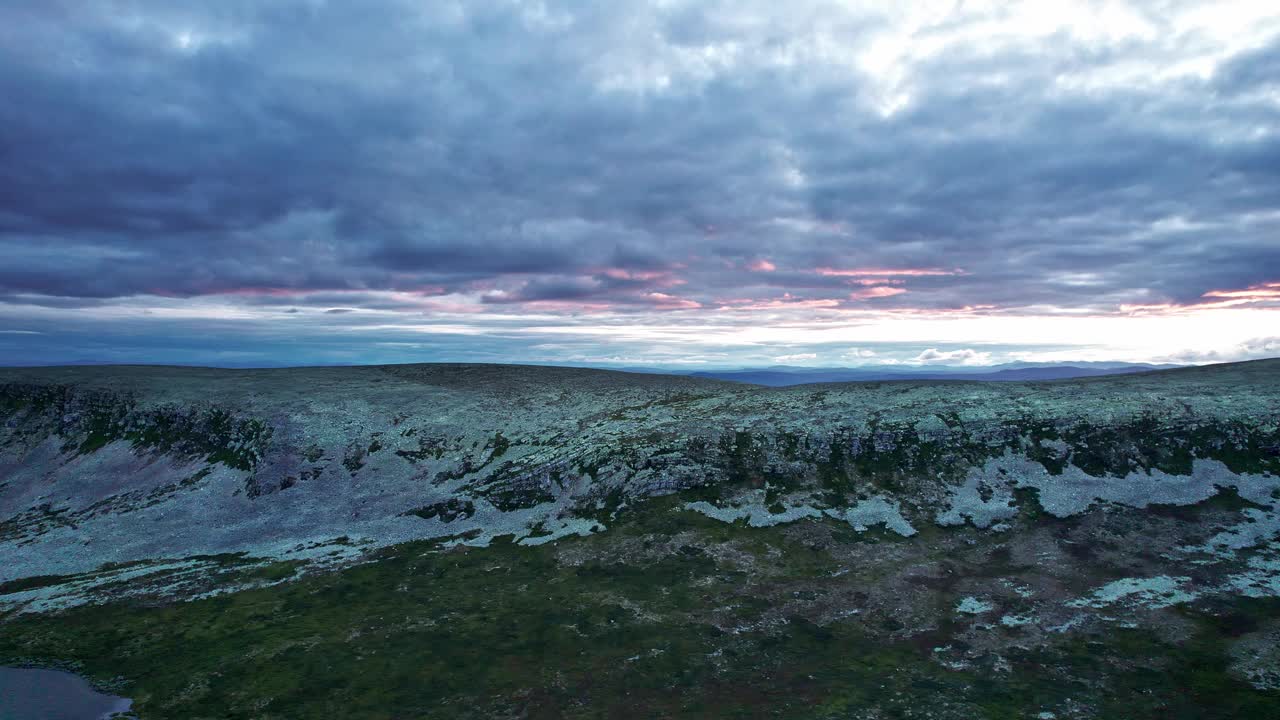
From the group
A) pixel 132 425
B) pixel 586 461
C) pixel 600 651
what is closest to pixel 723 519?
pixel 586 461

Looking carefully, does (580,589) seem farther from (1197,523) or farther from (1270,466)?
(1270,466)

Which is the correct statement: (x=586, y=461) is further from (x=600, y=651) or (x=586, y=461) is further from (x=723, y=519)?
(x=600, y=651)

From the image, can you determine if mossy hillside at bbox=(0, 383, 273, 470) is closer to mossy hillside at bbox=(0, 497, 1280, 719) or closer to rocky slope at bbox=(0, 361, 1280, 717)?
rocky slope at bbox=(0, 361, 1280, 717)

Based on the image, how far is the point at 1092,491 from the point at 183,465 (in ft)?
383

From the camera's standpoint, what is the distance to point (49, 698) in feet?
130

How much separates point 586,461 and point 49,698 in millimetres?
50754

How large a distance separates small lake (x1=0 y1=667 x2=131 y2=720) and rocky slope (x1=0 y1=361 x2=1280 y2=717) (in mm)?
2008

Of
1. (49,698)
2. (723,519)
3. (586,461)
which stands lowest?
(49,698)

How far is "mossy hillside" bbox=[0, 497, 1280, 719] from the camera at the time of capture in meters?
36.6

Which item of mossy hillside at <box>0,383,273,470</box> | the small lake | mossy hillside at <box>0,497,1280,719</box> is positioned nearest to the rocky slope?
mossy hillside at <box>0,497,1280,719</box>

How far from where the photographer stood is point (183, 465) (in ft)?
291

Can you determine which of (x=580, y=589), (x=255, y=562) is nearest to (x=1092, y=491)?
(x=580, y=589)

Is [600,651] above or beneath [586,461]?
beneath

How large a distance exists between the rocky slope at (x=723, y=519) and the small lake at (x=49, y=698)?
6.59ft
